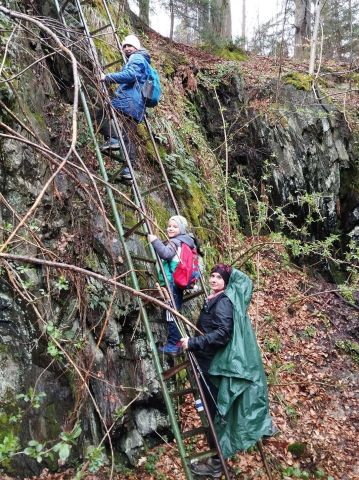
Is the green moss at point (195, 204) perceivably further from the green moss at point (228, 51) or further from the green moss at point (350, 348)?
the green moss at point (228, 51)

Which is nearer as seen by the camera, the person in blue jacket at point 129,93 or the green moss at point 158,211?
the person in blue jacket at point 129,93

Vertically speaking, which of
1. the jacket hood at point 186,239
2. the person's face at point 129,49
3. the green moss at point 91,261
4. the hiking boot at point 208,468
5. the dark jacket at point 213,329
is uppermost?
the person's face at point 129,49

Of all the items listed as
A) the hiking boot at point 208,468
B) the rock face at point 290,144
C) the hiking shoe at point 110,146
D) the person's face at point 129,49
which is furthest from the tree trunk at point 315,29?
the hiking boot at point 208,468

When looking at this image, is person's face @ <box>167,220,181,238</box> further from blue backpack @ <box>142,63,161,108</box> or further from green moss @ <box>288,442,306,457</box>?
green moss @ <box>288,442,306,457</box>

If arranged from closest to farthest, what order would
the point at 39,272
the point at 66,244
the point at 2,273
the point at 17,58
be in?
1. the point at 2,273
2. the point at 39,272
3. the point at 66,244
4. the point at 17,58

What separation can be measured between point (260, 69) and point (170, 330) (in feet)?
39.3

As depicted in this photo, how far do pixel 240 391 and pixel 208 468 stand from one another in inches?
38.0

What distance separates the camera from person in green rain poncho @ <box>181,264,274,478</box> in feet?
12.2

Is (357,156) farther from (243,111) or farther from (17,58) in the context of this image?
(17,58)

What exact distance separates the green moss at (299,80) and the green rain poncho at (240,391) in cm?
1119

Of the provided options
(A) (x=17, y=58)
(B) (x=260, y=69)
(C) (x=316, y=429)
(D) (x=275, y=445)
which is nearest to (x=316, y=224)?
(B) (x=260, y=69)

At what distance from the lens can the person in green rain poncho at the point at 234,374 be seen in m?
3.73

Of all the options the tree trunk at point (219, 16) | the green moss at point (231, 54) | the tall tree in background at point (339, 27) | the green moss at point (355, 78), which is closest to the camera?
the green moss at point (231, 54)

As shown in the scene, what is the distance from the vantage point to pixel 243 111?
11.8 meters
